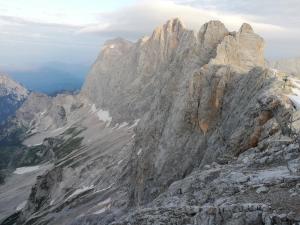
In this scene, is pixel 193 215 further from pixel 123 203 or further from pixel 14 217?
pixel 14 217

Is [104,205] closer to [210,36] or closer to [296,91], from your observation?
[210,36]

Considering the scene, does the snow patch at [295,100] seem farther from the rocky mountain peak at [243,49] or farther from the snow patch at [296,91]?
the rocky mountain peak at [243,49]

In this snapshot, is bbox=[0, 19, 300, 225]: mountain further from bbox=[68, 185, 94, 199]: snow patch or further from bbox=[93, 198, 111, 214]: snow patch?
bbox=[68, 185, 94, 199]: snow patch

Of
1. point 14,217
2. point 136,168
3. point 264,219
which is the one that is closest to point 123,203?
point 136,168

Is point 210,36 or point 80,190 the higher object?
point 210,36

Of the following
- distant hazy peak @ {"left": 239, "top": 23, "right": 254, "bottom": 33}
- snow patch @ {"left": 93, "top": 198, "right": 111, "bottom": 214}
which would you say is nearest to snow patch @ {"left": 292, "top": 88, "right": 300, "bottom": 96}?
snow patch @ {"left": 93, "top": 198, "right": 111, "bottom": 214}

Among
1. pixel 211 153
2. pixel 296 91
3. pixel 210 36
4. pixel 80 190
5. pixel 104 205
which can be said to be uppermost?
pixel 296 91

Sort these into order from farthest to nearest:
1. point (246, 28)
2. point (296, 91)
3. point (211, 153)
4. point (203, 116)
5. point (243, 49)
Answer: point (246, 28)
point (243, 49)
point (203, 116)
point (211, 153)
point (296, 91)

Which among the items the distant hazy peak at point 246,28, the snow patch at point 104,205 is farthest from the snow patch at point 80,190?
the distant hazy peak at point 246,28

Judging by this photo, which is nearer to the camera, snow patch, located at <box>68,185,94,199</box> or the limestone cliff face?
the limestone cliff face

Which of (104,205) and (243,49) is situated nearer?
(104,205)

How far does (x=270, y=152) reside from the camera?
30.2m

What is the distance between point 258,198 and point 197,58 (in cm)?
6368

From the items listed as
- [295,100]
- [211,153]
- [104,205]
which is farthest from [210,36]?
[295,100]
